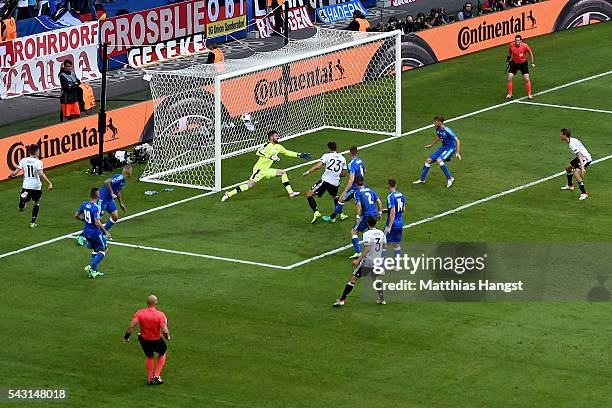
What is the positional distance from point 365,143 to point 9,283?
1550cm

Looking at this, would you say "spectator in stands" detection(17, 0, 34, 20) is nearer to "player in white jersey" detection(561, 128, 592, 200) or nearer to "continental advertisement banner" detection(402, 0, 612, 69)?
"continental advertisement banner" detection(402, 0, 612, 69)

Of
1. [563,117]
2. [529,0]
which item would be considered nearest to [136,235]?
[563,117]

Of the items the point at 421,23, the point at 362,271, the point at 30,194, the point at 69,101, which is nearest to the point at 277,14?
the point at 421,23

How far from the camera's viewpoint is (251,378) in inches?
1112

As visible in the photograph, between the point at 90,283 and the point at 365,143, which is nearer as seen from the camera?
the point at 90,283

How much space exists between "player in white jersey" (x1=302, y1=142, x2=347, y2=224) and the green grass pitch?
675mm

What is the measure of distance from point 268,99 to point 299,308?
1578cm

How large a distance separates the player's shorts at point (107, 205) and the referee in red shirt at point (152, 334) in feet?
30.1

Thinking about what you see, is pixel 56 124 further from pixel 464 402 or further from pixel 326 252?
pixel 464 402

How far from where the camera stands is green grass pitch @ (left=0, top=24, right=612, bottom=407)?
2784 centimetres

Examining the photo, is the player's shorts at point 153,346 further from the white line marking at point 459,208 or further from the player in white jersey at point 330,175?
the player in white jersey at point 330,175

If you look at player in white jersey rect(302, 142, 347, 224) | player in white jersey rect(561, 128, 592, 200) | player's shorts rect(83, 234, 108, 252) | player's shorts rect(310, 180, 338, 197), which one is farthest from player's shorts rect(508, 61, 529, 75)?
player's shorts rect(83, 234, 108, 252)

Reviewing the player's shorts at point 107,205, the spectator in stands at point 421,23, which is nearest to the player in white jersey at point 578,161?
the player's shorts at point 107,205

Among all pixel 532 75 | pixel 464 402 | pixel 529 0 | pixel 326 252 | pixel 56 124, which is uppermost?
pixel 529 0
